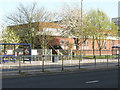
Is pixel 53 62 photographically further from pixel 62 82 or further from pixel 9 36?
pixel 9 36

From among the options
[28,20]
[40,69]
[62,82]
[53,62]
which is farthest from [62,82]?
[28,20]

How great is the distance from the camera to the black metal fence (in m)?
18.1

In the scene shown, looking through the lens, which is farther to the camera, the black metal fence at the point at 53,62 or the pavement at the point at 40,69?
the black metal fence at the point at 53,62

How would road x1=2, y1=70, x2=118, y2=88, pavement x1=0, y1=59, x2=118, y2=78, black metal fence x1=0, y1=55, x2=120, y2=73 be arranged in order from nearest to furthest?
road x1=2, y1=70, x2=118, y2=88 → pavement x1=0, y1=59, x2=118, y2=78 → black metal fence x1=0, y1=55, x2=120, y2=73

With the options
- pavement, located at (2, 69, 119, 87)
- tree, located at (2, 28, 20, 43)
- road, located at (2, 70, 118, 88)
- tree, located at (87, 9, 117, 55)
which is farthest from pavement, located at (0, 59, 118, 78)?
tree, located at (2, 28, 20, 43)

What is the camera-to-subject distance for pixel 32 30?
43.2 m

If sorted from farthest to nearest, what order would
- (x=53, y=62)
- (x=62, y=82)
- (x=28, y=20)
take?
(x=28, y=20) → (x=53, y=62) → (x=62, y=82)

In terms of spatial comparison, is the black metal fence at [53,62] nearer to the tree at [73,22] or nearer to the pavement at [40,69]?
the pavement at [40,69]

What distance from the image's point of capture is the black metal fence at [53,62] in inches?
714

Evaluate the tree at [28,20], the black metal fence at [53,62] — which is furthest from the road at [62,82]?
the tree at [28,20]

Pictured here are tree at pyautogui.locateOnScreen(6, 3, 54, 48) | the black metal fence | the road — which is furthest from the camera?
tree at pyautogui.locateOnScreen(6, 3, 54, 48)

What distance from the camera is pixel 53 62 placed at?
1838 cm

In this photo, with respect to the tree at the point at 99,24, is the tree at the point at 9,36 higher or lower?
lower

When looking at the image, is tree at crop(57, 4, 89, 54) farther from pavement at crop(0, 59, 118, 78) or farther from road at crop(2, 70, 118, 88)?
road at crop(2, 70, 118, 88)
